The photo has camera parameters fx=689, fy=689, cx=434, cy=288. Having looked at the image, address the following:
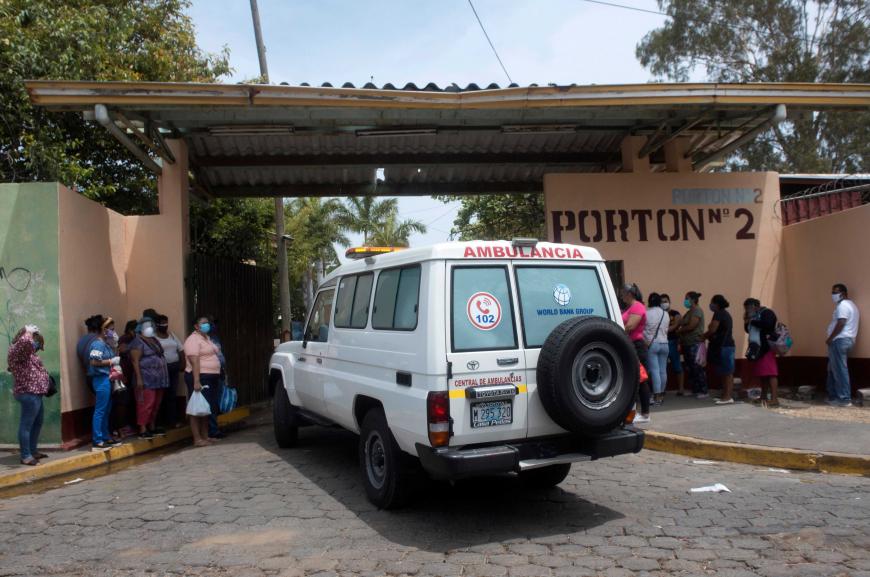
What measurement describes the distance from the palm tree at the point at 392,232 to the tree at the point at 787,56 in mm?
15153

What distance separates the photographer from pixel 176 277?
1056cm

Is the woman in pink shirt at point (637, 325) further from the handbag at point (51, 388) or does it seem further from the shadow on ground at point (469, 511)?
the handbag at point (51, 388)

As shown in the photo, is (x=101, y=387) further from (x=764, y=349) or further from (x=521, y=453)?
(x=764, y=349)

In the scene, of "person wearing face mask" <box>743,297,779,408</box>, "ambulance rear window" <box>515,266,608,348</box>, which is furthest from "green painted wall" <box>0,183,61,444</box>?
"person wearing face mask" <box>743,297,779,408</box>

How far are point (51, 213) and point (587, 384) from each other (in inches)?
276

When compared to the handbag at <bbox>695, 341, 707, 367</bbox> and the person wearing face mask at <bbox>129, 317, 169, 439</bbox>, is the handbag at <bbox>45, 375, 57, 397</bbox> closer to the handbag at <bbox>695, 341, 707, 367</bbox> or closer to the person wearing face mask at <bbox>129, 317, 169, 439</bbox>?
the person wearing face mask at <bbox>129, 317, 169, 439</bbox>

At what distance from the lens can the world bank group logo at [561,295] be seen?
18.0ft

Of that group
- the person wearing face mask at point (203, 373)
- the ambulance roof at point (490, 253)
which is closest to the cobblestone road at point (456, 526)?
the person wearing face mask at point (203, 373)

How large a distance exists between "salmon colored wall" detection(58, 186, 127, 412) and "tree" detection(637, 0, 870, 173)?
28.1 meters

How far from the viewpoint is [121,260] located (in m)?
10.4

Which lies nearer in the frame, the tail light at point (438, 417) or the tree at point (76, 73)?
the tail light at point (438, 417)

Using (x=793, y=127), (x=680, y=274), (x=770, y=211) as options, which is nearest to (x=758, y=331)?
(x=680, y=274)

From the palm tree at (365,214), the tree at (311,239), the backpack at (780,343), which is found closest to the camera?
the backpack at (780,343)

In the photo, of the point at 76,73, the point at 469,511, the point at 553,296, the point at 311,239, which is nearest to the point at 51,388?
the point at 469,511
